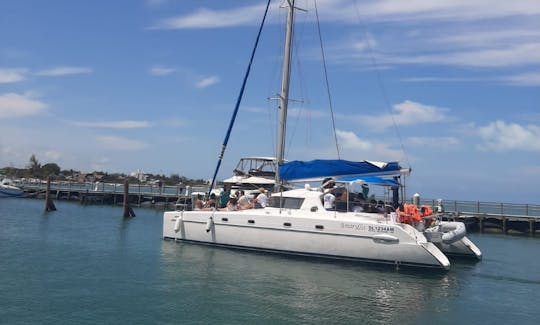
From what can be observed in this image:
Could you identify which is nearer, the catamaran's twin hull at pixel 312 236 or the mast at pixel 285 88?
the catamaran's twin hull at pixel 312 236

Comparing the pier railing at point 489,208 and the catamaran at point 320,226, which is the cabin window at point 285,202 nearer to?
the catamaran at point 320,226

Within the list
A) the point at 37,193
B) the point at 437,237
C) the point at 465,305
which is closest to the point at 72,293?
the point at 465,305

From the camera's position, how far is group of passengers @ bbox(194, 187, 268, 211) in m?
19.3

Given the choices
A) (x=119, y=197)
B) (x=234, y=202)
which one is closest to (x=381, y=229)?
(x=234, y=202)

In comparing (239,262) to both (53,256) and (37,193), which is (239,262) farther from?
(37,193)

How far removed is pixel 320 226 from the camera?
676 inches

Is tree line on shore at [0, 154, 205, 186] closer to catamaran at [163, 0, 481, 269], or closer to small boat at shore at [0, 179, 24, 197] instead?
small boat at shore at [0, 179, 24, 197]

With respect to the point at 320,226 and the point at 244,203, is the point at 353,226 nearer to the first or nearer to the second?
the point at 320,226

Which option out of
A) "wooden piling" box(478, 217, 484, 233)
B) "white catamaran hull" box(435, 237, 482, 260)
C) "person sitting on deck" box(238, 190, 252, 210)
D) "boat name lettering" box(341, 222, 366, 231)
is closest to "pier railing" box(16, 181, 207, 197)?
"person sitting on deck" box(238, 190, 252, 210)

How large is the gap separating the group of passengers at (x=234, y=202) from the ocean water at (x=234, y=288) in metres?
1.74

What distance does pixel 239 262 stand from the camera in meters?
17.2

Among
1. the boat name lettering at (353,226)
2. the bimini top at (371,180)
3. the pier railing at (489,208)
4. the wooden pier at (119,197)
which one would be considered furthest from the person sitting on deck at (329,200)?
the wooden pier at (119,197)

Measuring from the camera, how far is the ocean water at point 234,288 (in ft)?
37.0

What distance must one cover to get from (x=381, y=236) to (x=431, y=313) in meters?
4.31
